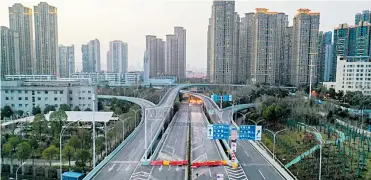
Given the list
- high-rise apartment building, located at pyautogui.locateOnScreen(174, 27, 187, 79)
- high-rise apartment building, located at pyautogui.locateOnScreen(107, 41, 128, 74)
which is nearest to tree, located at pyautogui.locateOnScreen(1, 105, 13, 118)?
high-rise apartment building, located at pyautogui.locateOnScreen(107, 41, 128, 74)

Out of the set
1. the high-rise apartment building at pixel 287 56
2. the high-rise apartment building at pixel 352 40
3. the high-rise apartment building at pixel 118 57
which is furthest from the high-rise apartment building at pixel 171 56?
the high-rise apartment building at pixel 352 40

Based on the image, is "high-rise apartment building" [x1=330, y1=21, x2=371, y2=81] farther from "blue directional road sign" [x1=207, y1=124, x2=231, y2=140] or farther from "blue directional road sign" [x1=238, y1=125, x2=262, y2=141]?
"blue directional road sign" [x1=207, y1=124, x2=231, y2=140]

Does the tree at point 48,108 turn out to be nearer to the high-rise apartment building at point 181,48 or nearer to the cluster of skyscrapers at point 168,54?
the cluster of skyscrapers at point 168,54

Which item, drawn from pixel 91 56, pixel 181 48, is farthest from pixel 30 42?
pixel 181 48

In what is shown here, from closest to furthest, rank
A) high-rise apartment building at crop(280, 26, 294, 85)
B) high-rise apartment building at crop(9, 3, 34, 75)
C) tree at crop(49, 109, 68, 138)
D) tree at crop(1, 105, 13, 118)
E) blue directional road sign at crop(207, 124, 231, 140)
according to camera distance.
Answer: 1. blue directional road sign at crop(207, 124, 231, 140)
2. tree at crop(49, 109, 68, 138)
3. tree at crop(1, 105, 13, 118)
4. high-rise apartment building at crop(9, 3, 34, 75)
5. high-rise apartment building at crop(280, 26, 294, 85)

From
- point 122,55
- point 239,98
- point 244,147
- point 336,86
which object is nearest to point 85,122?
point 244,147

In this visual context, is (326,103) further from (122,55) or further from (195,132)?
(122,55)
